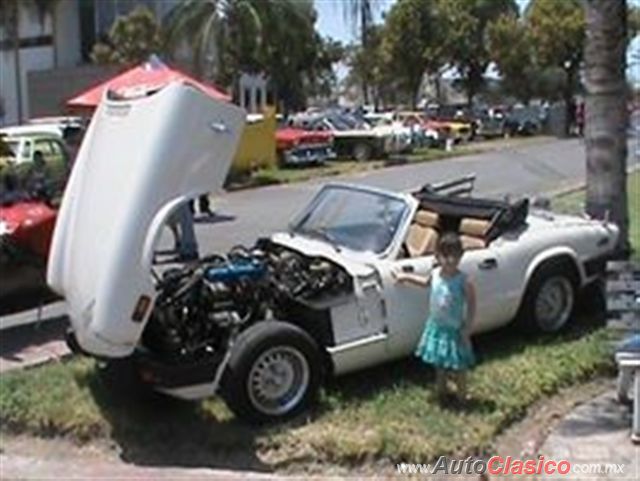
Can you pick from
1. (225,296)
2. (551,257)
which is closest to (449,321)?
(225,296)

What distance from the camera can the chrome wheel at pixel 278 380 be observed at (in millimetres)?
6621

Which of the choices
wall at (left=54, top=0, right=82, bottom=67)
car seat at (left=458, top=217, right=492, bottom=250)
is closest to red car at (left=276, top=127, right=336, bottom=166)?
car seat at (left=458, top=217, right=492, bottom=250)

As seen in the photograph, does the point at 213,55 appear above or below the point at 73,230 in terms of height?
→ above

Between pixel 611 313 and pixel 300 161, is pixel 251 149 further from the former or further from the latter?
pixel 611 313

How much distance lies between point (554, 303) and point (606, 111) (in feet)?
5.40

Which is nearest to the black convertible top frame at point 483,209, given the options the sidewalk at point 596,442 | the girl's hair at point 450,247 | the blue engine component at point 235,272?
the girl's hair at point 450,247

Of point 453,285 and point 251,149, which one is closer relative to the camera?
point 453,285

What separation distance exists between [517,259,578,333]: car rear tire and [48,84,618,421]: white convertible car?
0.05 feet

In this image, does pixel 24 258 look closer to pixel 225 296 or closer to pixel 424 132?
pixel 225 296

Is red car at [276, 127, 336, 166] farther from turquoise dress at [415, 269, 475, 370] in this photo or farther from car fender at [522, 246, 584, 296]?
turquoise dress at [415, 269, 475, 370]

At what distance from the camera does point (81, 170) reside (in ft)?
23.7

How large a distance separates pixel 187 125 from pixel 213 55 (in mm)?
24982

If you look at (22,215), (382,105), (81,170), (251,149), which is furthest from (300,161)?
(382,105)

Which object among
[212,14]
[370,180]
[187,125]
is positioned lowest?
[370,180]
